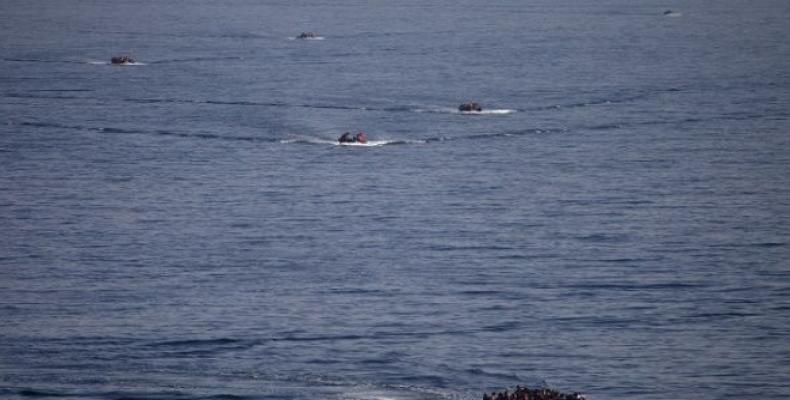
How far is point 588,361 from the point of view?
62.3m

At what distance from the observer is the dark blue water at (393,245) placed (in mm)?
61125

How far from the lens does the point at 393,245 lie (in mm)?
87875

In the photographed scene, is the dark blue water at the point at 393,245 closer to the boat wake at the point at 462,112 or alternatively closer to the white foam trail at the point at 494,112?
the boat wake at the point at 462,112

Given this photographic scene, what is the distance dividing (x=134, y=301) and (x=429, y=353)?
1737 cm

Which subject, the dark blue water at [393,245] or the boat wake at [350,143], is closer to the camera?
the dark blue water at [393,245]

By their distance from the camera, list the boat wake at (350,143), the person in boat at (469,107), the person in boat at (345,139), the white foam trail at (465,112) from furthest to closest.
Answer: the white foam trail at (465,112)
the person in boat at (469,107)
the boat wake at (350,143)
the person in boat at (345,139)

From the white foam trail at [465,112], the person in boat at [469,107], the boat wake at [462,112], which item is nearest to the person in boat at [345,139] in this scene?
the boat wake at [462,112]

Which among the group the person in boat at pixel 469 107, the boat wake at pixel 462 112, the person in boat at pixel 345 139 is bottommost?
the person in boat at pixel 345 139

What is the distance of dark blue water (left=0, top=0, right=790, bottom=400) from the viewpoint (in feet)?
201

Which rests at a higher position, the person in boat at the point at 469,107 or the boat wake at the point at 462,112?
the person in boat at the point at 469,107

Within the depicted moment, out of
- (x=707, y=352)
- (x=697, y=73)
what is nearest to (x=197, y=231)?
(x=707, y=352)

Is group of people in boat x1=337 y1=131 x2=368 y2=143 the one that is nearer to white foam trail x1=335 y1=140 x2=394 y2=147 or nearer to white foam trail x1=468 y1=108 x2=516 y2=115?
white foam trail x1=335 y1=140 x2=394 y2=147

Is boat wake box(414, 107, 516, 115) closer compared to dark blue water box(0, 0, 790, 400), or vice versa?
dark blue water box(0, 0, 790, 400)

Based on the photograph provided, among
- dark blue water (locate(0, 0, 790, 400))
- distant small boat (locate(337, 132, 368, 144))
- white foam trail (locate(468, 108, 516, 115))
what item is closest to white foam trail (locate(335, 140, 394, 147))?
distant small boat (locate(337, 132, 368, 144))
